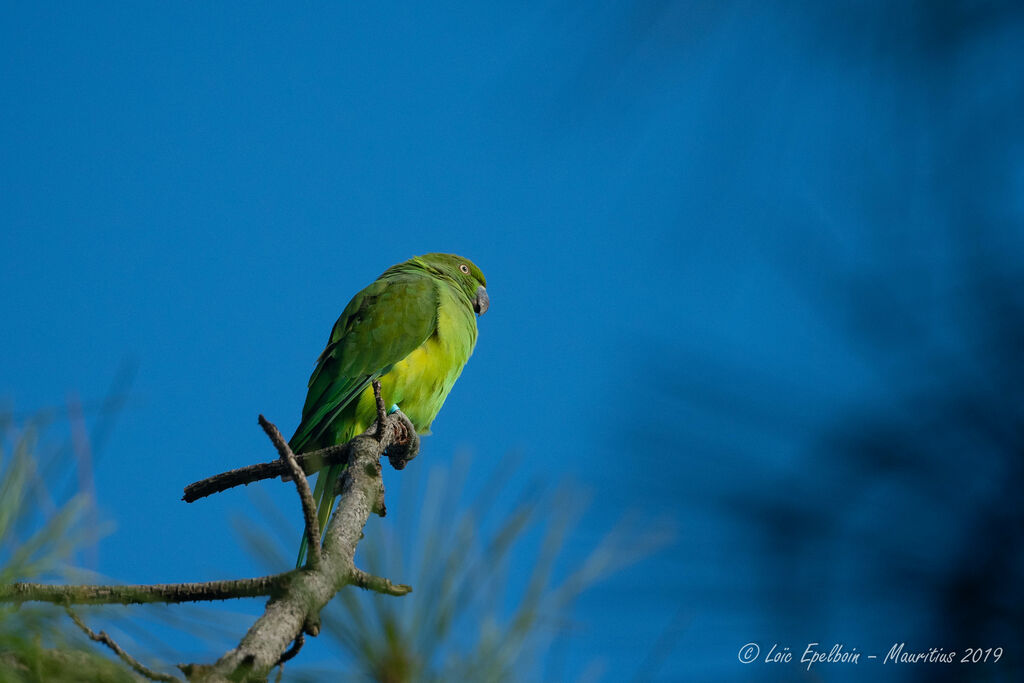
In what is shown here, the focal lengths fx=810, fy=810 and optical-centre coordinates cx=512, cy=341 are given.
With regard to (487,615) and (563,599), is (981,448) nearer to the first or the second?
(563,599)

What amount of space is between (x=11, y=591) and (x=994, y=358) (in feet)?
4.13

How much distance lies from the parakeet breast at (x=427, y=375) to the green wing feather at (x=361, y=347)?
43 millimetres

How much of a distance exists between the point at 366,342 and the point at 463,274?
1497 millimetres

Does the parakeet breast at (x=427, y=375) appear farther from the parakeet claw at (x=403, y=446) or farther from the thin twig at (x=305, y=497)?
the thin twig at (x=305, y=497)

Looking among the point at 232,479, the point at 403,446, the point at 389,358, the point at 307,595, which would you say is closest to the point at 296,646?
the point at 307,595

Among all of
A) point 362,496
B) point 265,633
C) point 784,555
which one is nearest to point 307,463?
point 362,496

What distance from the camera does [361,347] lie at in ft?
14.6

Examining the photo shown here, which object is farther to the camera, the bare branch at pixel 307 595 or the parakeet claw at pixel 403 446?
the parakeet claw at pixel 403 446

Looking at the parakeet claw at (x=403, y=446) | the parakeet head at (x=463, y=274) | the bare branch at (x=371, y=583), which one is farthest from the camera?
the parakeet head at (x=463, y=274)

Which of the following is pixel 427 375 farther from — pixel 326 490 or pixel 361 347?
pixel 326 490

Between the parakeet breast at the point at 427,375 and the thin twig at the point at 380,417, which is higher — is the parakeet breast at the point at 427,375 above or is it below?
above

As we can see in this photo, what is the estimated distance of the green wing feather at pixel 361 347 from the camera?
13.5 feet

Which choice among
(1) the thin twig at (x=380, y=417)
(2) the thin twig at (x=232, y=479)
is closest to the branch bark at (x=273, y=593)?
(2) the thin twig at (x=232, y=479)

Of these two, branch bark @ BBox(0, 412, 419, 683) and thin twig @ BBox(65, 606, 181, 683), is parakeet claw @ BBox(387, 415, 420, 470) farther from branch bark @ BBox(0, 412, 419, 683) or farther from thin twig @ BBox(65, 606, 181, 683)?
thin twig @ BBox(65, 606, 181, 683)
